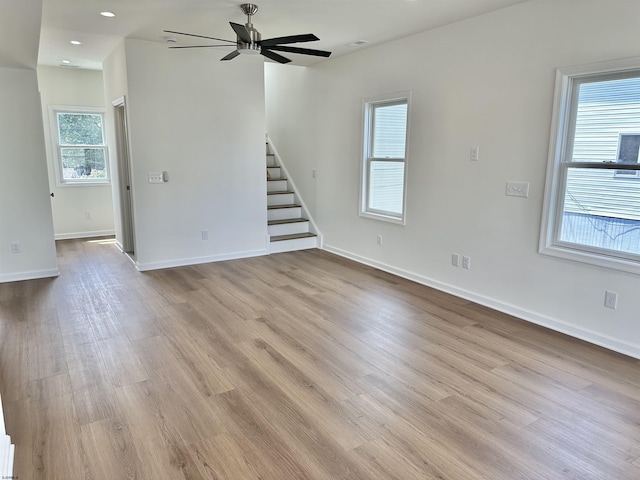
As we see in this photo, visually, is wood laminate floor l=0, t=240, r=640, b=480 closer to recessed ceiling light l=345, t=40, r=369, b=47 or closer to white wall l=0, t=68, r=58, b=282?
white wall l=0, t=68, r=58, b=282

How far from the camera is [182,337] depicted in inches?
135

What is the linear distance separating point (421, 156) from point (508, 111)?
109 cm

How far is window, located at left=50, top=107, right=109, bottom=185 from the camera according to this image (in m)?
7.00

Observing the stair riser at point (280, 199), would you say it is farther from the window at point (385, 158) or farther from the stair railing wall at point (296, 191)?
the window at point (385, 158)

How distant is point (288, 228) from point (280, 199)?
1.93 ft

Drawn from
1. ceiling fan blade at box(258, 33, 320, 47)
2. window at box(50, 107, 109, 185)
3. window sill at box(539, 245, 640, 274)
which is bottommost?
window sill at box(539, 245, 640, 274)

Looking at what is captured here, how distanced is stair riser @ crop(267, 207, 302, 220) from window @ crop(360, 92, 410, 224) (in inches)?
59.5

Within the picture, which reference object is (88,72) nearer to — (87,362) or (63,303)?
(63,303)

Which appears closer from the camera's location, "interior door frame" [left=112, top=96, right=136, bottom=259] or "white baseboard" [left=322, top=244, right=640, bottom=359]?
"white baseboard" [left=322, top=244, right=640, bottom=359]

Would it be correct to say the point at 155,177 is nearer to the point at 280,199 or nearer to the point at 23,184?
the point at 23,184

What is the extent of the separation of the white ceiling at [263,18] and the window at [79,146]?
83.1 inches

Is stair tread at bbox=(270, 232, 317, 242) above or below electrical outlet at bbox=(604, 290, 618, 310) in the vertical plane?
below

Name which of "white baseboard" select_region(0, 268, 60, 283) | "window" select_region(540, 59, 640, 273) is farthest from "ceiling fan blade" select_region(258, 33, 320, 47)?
"white baseboard" select_region(0, 268, 60, 283)

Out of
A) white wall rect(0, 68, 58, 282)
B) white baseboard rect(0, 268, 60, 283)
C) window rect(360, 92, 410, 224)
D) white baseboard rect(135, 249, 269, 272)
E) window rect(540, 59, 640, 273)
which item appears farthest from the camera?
white baseboard rect(135, 249, 269, 272)
